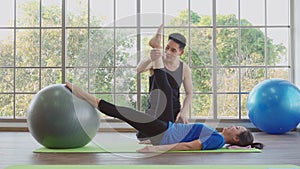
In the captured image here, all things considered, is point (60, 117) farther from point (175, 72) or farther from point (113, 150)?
point (175, 72)

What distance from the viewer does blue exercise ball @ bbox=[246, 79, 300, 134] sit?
16.3ft

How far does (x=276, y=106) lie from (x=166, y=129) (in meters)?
1.91

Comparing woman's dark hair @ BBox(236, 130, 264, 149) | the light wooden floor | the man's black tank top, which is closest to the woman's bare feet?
the man's black tank top

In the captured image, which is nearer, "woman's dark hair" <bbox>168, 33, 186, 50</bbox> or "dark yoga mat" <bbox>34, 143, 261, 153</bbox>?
"woman's dark hair" <bbox>168, 33, 186, 50</bbox>

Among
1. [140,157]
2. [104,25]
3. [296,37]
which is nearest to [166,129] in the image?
[140,157]

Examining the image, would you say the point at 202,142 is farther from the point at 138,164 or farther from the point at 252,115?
the point at 252,115

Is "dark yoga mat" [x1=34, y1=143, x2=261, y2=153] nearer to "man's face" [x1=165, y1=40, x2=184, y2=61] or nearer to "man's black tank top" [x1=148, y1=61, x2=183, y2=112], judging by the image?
"man's black tank top" [x1=148, y1=61, x2=183, y2=112]

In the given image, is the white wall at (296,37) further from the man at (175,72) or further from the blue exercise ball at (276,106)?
the man at (175,72)

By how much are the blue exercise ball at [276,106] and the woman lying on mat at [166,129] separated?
1212mm

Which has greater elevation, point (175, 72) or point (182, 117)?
point (175, 72)

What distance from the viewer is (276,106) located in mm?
4953

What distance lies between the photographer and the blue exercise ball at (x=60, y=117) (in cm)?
349

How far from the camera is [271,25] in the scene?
19.4 feet

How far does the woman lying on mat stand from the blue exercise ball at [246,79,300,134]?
1.21 meters
